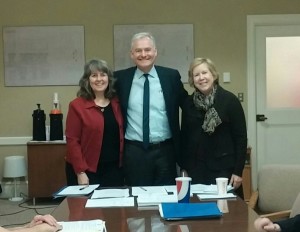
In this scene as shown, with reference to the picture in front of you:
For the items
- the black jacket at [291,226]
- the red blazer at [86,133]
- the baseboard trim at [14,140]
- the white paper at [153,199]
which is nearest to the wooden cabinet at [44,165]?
the baseboard trim at [14,140]

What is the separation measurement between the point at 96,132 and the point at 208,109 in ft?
2.30

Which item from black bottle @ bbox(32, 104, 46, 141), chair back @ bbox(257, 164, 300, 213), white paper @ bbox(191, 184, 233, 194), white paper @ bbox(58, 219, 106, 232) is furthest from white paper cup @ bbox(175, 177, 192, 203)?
black bottle @ bbox(32, 104, 46, 141)

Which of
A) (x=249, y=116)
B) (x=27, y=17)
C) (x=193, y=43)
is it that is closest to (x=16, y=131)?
(x=27, y=17)

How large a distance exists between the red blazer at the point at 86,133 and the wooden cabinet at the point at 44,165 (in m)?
1.97

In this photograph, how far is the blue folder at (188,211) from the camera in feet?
5.76

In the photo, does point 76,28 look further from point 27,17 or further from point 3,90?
point 3,90

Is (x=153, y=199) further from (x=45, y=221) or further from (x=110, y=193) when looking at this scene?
(x=45, y=221)

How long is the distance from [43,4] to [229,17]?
215 cm

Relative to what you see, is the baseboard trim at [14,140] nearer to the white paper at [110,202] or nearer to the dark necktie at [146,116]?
the dark necktie at [146,116]

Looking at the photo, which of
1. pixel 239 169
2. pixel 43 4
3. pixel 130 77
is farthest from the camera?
pixel 43 4

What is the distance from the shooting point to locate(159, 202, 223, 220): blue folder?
1.75 meters

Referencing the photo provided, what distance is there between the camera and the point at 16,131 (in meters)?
5.20

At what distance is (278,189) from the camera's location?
9.12ft

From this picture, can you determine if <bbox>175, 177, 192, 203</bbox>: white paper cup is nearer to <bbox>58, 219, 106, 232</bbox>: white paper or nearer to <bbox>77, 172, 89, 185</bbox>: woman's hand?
<bbox>58, 219, 106, 232</bbox>: white paper
